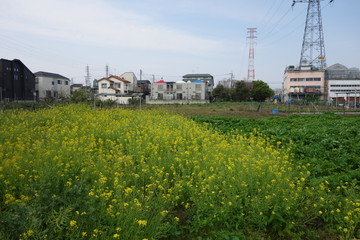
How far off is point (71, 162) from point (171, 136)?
9.91 ft

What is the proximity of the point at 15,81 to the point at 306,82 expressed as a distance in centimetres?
5599

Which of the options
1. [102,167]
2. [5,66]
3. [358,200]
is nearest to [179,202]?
[102,167]

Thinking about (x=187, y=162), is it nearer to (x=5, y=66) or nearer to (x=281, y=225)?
(x=281, y=225)

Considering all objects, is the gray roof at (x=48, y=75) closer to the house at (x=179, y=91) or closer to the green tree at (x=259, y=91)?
the house at (x=179, y=91)

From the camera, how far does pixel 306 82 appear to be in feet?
185

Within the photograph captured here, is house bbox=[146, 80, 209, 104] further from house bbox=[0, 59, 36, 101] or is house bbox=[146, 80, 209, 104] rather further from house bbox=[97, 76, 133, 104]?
house bbox=[0, 59, 36, 101]

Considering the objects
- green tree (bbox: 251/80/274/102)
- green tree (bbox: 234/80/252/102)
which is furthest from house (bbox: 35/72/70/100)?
green tree (bbox: 251/80/274/102)

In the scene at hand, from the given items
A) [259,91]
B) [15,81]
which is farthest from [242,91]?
[15,81]

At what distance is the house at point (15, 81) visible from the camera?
32031 millimetres

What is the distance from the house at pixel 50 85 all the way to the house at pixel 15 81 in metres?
3.93

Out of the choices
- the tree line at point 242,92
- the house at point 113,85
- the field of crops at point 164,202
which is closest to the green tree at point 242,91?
the tree line at point 242,92

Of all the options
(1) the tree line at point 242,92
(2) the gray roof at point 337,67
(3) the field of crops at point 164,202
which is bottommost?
(3) the field of crops at point 164,202

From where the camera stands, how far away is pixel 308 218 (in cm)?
354

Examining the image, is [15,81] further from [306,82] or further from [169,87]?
[306,82]
